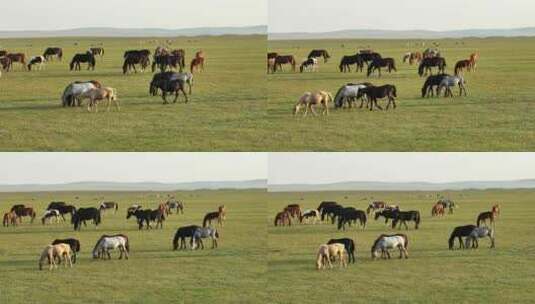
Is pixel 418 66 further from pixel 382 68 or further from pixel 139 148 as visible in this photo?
pixel 139 148

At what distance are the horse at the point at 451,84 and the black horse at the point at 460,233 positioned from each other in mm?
1727

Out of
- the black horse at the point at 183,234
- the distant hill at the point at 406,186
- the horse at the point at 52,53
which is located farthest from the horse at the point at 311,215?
the horse at the point at 52,53

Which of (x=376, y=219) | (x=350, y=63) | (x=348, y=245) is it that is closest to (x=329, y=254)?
(x=348, y=245)

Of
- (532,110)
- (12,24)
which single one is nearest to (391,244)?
(532,110)

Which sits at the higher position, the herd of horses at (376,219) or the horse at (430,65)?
the horse at (430,65)

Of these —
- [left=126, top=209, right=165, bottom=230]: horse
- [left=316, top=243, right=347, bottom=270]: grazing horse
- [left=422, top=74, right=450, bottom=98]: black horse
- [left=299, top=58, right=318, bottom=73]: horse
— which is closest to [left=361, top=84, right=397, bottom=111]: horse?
[left=422, top=74, right=450, bottom=98]: black horse

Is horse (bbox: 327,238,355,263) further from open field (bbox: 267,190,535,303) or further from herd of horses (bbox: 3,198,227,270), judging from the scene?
herd of horses (bbox: 3,198,227,270)

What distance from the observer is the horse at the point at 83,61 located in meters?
12.7

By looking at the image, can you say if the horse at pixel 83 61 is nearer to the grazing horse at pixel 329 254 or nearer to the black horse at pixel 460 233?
the grazing horse at pixel 329 254


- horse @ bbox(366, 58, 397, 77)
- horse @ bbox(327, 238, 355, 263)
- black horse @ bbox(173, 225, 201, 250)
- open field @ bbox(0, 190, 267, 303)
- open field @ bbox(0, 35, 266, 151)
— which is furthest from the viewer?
horse @ bbox(366, 58, 397, 77)

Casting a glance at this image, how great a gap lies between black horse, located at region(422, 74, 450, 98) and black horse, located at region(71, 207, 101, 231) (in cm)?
453

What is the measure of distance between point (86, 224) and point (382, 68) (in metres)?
4.44

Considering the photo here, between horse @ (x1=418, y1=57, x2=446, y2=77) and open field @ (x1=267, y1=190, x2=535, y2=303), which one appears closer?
open field @ (x1=267, y1=190, x2=535, y2=303)

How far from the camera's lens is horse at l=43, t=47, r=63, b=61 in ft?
40.9
